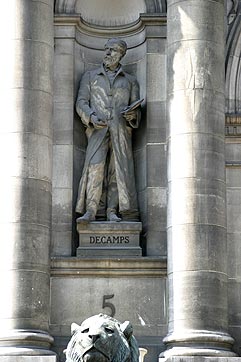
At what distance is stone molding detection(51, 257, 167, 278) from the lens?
20.2 m

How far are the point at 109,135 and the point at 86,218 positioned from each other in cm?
162

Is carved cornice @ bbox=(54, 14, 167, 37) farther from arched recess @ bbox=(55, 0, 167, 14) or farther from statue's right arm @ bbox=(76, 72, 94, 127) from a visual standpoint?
statue's right arm @ bbox=(76, 72, 94, 127)

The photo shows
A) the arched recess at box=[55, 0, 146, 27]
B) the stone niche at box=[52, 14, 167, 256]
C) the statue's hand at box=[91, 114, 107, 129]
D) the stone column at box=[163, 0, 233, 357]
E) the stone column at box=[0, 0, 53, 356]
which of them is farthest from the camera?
the arched recess at box=[55, 0, 146, 27]

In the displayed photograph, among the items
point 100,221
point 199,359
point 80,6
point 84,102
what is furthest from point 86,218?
point 80,6

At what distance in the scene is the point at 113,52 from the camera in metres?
21.2

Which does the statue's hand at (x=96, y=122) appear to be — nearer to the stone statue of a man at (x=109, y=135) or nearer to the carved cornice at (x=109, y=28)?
the stone statue of a man at (x=109, y=135)

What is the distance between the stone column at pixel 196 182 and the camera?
18.8m

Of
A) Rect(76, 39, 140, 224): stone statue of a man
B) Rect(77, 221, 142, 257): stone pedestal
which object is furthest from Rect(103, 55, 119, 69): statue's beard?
Rect(77, 221, 142, 257): stone pedestal

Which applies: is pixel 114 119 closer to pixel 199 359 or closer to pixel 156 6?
pixel 156 6

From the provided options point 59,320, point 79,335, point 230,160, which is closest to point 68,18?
point 230,160

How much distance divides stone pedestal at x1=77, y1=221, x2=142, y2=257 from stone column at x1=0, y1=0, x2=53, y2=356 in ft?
4.31

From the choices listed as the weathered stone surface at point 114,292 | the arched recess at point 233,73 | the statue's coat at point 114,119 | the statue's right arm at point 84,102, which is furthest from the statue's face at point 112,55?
the weathered stone surface at point 114,292

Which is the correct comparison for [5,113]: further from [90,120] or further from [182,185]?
[182,185]

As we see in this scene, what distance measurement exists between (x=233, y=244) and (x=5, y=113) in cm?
479
